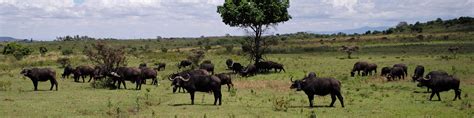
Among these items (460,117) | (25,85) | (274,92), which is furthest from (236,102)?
(25,85)

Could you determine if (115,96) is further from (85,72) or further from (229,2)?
(229,2)

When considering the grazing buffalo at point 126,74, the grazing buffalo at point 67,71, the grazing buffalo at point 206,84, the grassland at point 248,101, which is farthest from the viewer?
the grazing buffalo at point 67,71

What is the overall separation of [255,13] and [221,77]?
54.3ft

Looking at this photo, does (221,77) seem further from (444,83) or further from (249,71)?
(444,83)

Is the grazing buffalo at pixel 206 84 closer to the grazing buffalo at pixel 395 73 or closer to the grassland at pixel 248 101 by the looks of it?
the grassland at pixel 248 101

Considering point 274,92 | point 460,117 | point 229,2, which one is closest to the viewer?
point 460,117

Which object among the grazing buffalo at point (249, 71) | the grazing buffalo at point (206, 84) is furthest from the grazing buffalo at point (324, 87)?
the grazing buffalo at point (249, 71)

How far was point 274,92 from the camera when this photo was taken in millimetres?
34969

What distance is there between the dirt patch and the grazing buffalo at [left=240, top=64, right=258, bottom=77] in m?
4.15

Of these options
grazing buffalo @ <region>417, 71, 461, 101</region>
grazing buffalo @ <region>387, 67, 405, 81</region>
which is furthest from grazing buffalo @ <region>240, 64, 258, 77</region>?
grazing buffalo @ <region>417, 71, 461, 101</region>

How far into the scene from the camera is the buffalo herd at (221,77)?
86.3 ft

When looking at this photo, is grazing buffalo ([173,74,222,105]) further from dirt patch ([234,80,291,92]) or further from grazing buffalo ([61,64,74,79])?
grazing buffalo ([61,64,74,79])

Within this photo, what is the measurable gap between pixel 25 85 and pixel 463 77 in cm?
3084

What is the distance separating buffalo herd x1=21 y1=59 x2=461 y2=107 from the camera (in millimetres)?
26312
